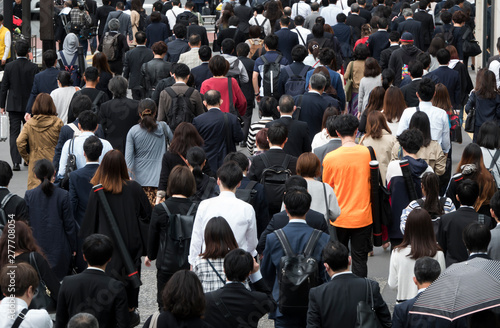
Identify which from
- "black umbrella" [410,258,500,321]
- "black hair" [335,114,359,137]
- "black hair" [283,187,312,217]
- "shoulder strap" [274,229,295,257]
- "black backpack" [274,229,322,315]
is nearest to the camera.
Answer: "black umbrella" [410,258,500,321]

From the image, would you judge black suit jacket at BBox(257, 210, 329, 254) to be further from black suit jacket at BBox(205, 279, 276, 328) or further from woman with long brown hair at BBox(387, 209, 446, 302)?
black suit jacket at BBox(205, 279, 276, 328)

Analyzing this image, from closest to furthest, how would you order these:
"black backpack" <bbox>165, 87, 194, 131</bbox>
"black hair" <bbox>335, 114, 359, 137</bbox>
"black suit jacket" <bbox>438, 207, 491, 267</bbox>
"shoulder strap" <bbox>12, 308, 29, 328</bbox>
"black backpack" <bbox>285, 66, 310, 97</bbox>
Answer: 1. "shoulder strap" <bbox>12, 308, 29, 328</bbox>
2. "black suit jacket" <bbox>438, 207, 491, 267</bbox>
3. "black hair" <bbox>335, 114, 359, 137</bbox>
4. "black backpack" <bbox>165, 87, 194, 131</bbox>
5. "black backpack" <bbox>285, 66, 310, 97</bbox>

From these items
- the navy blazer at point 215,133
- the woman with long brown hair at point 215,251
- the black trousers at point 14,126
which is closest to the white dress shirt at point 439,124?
the navy blazer at point 215,133

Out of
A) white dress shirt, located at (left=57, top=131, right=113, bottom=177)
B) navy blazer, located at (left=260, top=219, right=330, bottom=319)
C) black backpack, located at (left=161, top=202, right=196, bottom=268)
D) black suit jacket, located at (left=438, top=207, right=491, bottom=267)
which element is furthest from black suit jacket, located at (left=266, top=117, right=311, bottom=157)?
navy blazer, located at (left=260, top=219, right=330, bottom=319)

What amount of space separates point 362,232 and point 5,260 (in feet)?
11.1

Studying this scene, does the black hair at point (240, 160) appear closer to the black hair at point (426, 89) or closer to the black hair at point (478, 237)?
the black hair at point (478, 237)

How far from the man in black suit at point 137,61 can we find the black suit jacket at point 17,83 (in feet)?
5.92

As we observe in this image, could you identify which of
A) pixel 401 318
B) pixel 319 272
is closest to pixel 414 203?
pixel 319 272

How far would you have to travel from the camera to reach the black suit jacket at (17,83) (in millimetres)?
13367

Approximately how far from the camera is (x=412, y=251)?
6801 millimetres

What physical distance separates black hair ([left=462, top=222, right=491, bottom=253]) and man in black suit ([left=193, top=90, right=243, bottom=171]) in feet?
→ 13.4

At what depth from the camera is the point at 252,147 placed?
10.9 m

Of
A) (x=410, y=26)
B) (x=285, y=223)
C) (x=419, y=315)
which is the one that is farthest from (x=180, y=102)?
(x=410, y=26)

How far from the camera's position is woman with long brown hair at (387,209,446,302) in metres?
6.80
